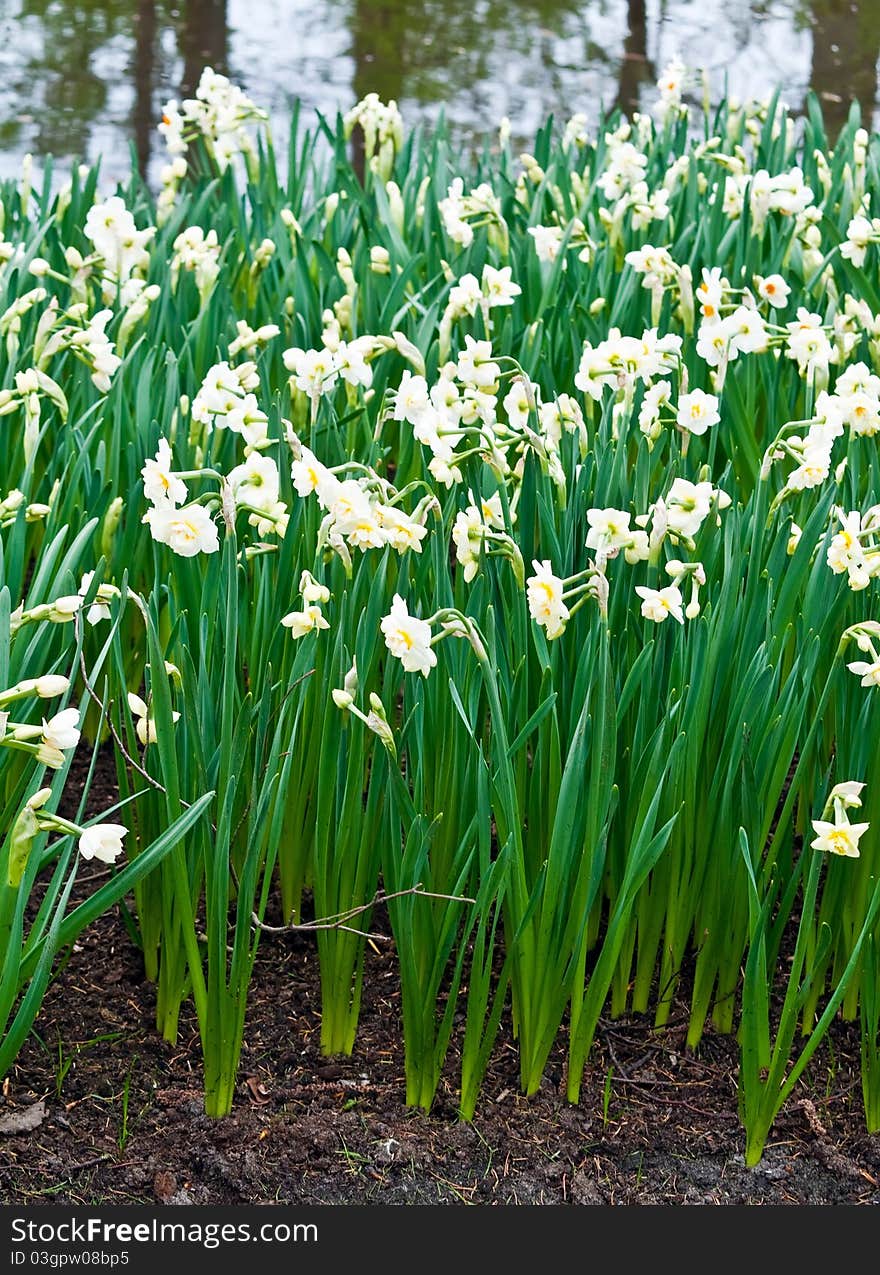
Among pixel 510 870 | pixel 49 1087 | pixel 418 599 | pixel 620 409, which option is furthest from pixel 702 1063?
pixel 620 409

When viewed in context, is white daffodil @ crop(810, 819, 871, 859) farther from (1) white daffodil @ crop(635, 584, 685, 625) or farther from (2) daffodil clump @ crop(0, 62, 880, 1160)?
(1) white daffodil @ crop(635, 584, 685, 625)

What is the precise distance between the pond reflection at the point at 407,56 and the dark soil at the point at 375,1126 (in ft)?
21.8

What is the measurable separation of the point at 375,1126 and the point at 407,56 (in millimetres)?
9502

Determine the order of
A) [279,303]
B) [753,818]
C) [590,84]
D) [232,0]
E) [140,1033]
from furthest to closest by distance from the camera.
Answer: [232,0] < [590,84] < [279,303] < [140,1033] < [753,818]

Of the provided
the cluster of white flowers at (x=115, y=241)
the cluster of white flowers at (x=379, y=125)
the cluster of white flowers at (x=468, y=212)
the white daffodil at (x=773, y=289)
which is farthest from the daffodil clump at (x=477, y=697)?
the cluster of white flowers at (x=379, y=125)

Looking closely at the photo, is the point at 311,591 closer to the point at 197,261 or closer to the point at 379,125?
the point at 197,261

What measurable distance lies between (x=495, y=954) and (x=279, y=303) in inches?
73.5

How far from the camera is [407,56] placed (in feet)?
33.0

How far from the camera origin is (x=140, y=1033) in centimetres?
212

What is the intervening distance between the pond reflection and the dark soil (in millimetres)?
6639

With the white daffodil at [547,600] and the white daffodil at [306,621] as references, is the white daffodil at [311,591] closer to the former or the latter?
the white daffodil at [306,621]

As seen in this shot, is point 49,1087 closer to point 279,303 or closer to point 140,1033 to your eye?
point 140,1033

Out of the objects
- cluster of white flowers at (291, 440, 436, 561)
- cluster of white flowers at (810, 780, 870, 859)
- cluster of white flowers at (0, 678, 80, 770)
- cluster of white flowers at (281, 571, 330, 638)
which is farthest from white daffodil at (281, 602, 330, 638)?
cluster of white flowers at (810, 780, 870, 859)


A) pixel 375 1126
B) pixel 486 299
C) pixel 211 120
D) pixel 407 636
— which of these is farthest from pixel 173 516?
pixel 211 120
